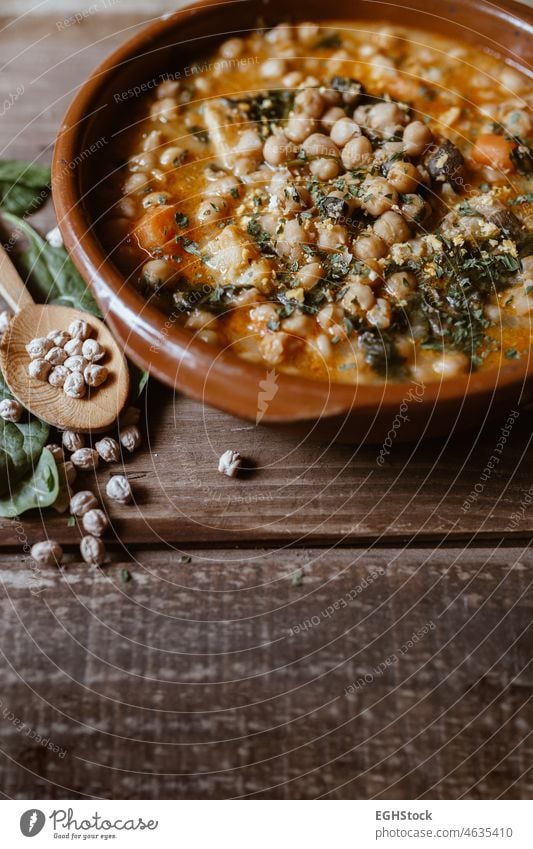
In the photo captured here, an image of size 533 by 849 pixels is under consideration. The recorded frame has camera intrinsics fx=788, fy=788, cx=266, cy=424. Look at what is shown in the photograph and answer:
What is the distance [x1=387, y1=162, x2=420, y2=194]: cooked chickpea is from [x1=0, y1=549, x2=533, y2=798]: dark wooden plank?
2.70 feet

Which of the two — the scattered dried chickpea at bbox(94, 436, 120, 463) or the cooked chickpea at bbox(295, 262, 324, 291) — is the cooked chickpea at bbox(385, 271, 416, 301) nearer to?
the cooked chickpea at bbox(295, 262, 324, 291)

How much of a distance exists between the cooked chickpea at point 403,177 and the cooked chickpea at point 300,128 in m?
0.23

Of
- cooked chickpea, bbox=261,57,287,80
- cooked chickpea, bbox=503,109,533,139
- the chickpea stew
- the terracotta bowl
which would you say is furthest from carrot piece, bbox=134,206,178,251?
cooked chickpea, bbox=503,109,533,139

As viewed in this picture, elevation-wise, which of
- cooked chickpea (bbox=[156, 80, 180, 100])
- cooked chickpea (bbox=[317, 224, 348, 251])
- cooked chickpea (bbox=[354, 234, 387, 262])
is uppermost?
cooked chickpea (bbox=[156, 80, 180, 100])

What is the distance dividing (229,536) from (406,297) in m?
0.64

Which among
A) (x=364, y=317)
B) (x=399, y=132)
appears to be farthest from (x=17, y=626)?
(x=399, y=132)

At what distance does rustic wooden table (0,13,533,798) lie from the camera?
4.98 feet

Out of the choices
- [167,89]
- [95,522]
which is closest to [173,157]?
[167,89]

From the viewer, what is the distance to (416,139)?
1.86 meters

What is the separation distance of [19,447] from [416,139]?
116cm

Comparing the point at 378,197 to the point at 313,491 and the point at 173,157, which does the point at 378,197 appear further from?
the point at 313,491

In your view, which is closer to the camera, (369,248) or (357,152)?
(369,248)

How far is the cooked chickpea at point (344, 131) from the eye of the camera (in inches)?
73.5
